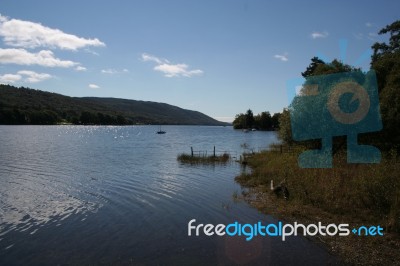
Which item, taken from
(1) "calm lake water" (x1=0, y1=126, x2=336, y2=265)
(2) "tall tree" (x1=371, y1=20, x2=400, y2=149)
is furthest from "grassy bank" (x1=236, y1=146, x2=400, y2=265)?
(2) "tall tree" (x1=371, y1=20, x2=400, y2=149)

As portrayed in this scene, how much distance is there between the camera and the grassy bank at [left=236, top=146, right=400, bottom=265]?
46.7ft

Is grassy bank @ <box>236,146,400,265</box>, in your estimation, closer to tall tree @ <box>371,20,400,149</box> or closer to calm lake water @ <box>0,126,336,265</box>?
calm lake water @ <box>0,126,336,265</box>

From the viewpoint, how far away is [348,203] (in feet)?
64.8

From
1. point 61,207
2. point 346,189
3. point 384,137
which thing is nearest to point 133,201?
point 61,207

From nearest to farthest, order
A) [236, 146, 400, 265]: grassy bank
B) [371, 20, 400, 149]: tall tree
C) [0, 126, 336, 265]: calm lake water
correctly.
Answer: [0, 126, 336, 265]: calm lake water < [236, 146, 400, 265]: grassy bank < [371, 20, 400, 149]: tall tree

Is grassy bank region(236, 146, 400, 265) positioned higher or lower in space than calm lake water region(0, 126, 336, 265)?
higher

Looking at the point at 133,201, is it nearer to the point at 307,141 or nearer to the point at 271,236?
the point at 271,236

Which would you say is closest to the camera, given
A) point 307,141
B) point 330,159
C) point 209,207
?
point 209,207

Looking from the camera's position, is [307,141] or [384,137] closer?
[384,137]

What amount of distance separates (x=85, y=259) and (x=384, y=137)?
3142cm

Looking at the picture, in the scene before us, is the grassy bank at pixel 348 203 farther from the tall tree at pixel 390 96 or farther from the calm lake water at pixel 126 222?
the tall tree at pixel 390 96

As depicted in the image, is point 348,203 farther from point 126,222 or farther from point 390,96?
point 390,96

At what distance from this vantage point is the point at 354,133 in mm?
34219

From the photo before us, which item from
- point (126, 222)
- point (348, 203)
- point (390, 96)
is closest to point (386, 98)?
point (390, 96)
